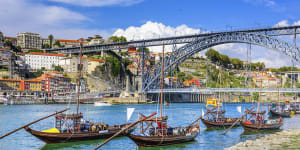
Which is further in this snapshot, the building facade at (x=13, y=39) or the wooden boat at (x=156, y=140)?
the building facade at (x=13, y=39)

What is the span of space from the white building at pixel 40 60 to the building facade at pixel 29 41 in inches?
631

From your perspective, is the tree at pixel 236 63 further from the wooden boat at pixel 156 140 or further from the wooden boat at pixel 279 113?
the wooden boat at pixel 156 140

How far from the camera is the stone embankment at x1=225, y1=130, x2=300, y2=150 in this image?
17.3 m

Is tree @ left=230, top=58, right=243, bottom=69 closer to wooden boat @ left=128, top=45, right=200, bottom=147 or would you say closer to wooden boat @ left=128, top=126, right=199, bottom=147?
wooden boat @ left=128, top=45, right=200, bottom=147

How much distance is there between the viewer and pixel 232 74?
348 feet

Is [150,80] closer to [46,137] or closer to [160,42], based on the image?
[160,42]

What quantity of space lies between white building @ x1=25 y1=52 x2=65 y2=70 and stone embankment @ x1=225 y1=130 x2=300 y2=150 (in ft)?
210

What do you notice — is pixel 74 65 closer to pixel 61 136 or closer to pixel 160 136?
pixel 61 136

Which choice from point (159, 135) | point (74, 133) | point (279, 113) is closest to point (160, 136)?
point (159, 135)

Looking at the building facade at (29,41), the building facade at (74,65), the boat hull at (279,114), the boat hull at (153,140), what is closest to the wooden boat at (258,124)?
the boat hull at (153,140)

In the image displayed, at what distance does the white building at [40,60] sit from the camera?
256 feet

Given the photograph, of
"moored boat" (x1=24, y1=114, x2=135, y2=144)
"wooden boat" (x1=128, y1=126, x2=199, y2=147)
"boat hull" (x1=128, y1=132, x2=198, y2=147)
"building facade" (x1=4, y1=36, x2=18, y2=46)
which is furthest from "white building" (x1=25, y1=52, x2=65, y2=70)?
"boat hull" (x1=128, y1=132, x2=198, y2=147)

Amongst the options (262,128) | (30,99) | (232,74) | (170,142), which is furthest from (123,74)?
(170,142)

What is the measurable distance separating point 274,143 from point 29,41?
8622 centimetres
